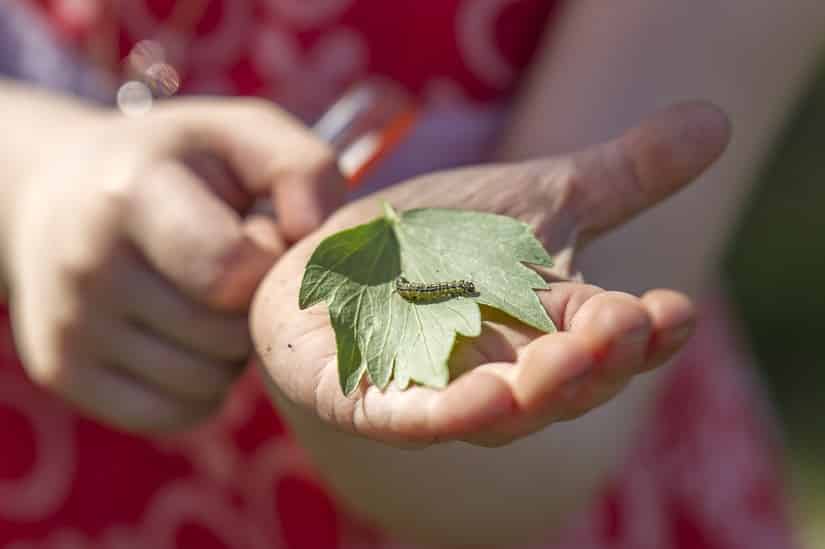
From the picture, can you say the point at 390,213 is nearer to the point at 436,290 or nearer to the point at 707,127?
the point at 436,290

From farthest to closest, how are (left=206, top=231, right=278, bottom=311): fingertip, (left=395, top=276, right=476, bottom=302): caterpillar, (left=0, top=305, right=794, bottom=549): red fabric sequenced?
(left=0, top=305, right=794, bottom=549): red fabric → (left=206, top=231, right=278, bottom=311): fingertip → (left=395, top=276, right=476, bottom=302): caterpillar

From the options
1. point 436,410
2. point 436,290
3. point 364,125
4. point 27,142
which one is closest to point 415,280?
point 436,290

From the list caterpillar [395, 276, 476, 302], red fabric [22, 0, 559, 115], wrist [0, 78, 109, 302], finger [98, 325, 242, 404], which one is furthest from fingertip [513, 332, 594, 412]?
red fabric [22, 0, 559, 115]

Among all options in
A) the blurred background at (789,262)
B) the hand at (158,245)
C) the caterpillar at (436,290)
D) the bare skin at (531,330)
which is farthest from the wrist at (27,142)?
the blurred background at (789,262)

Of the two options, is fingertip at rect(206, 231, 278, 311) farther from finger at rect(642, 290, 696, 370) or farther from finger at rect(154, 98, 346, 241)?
finger at rect(642, 290, 696, 370)

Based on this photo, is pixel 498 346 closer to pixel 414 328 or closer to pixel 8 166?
pixel 414 328

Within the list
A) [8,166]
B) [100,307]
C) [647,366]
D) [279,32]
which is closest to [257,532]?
[100,307]

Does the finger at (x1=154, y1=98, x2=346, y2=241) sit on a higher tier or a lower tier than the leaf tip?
lower
